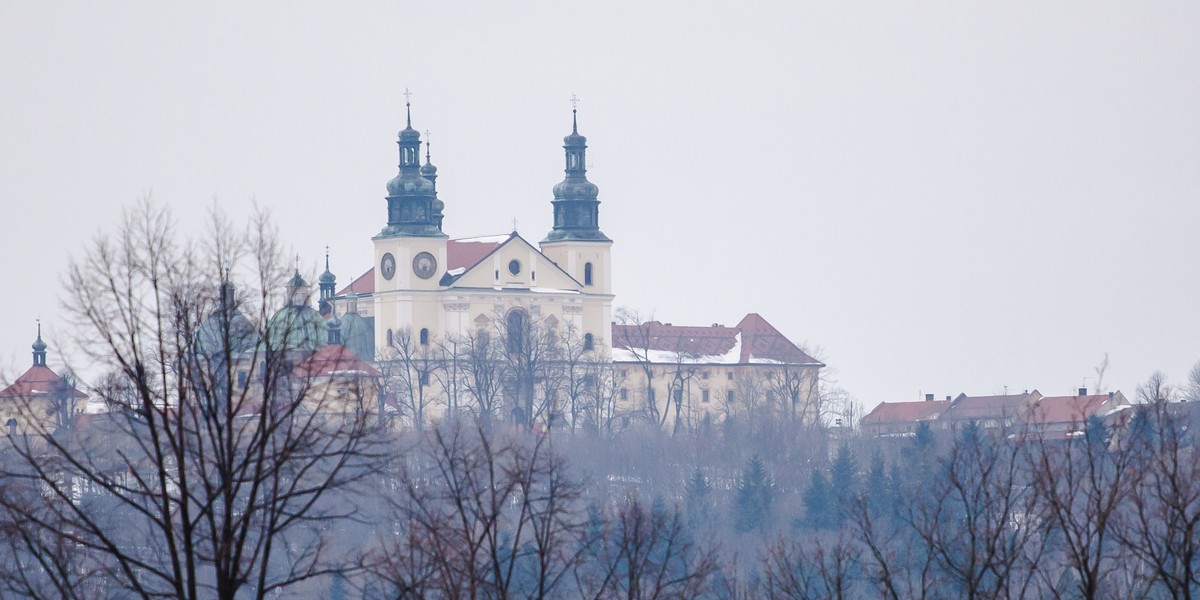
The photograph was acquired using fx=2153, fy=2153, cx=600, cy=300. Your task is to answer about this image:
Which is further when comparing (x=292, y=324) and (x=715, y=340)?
(x=715, y=340)

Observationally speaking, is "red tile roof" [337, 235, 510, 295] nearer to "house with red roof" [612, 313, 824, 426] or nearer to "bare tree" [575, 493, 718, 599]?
"house with red roof" [612, 313, 824, 426]

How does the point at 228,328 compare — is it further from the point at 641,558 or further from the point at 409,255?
the point at 409,255

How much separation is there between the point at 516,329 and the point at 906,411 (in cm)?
3230

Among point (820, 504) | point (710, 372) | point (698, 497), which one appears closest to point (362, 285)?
point (710, 372)

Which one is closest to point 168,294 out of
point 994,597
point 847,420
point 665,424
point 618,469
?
point 994,597

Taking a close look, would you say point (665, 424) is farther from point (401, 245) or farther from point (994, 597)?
point (994, 597)

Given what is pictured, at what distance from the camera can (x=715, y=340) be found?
125 m

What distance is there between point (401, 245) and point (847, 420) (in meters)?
27.5

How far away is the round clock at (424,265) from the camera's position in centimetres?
10894

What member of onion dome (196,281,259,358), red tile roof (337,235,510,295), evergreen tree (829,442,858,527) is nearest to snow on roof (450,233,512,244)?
red tile roof (337,235,510,295)

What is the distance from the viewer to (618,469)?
9044cm

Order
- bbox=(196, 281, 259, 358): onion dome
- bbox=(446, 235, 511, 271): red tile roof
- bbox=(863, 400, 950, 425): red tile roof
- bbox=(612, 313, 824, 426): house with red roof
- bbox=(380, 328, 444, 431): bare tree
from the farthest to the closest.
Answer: bbox=(863, 400, 950, 425): red tile roof → bbox=(612, 313, 824, 426): house with red roof → bbox=(446, 235, 511, 271): red tile roof → bbox=(380, 328, 444, 431): bare tree → bbox=(196, 281, 259, 358): onion dome

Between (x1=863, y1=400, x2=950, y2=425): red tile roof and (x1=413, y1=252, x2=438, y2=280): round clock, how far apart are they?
28.9 meters

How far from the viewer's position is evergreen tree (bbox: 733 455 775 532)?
74.3 m
